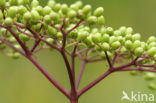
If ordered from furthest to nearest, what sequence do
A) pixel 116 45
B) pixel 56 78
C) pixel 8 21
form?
pixel 56 78 < pixel 116 45 < pixel 8 21

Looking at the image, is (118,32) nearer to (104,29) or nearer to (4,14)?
(104,29)

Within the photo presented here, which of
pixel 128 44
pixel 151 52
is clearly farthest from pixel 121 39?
pixel 151 52

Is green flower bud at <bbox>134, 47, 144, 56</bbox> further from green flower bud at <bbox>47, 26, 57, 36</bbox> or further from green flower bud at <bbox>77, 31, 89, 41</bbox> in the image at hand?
green flower bud at <bbox>47, 26, 57, 36</bbox>

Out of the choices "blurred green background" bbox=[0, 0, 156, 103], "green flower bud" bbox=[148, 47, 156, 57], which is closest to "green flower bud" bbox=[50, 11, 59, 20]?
"green flower bud" bbox=[148, 47, 156, 57]

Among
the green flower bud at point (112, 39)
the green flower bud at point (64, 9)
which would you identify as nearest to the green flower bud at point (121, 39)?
the green flower bud at point (112, 39)

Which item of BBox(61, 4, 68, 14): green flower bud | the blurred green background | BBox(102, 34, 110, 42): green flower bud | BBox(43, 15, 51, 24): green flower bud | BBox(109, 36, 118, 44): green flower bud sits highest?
BBox(61, 4, 68, 14): green flower bud

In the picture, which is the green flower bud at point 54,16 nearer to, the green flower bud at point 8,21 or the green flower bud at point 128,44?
the green flower bud at point 8,21

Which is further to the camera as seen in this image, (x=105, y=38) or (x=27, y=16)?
(x=105, y=38)

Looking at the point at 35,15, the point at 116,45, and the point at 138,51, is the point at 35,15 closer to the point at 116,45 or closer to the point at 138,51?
the point at 116,45

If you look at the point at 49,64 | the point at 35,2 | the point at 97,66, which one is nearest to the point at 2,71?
the point at 49,64

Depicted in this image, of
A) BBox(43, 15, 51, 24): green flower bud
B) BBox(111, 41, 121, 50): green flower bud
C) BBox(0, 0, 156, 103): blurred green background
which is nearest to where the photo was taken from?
BBox(43, 15, 51, 24): green flower bud

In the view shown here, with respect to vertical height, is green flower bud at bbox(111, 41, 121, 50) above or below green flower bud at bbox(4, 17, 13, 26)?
below

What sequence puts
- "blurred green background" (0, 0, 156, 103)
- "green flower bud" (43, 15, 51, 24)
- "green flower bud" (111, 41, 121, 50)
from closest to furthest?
"green flower bud" (43, 15, 51, 24) → "green flower bud" (111, 41, 121, 50) → "blurred green background" (0, 0, 156, 103)
